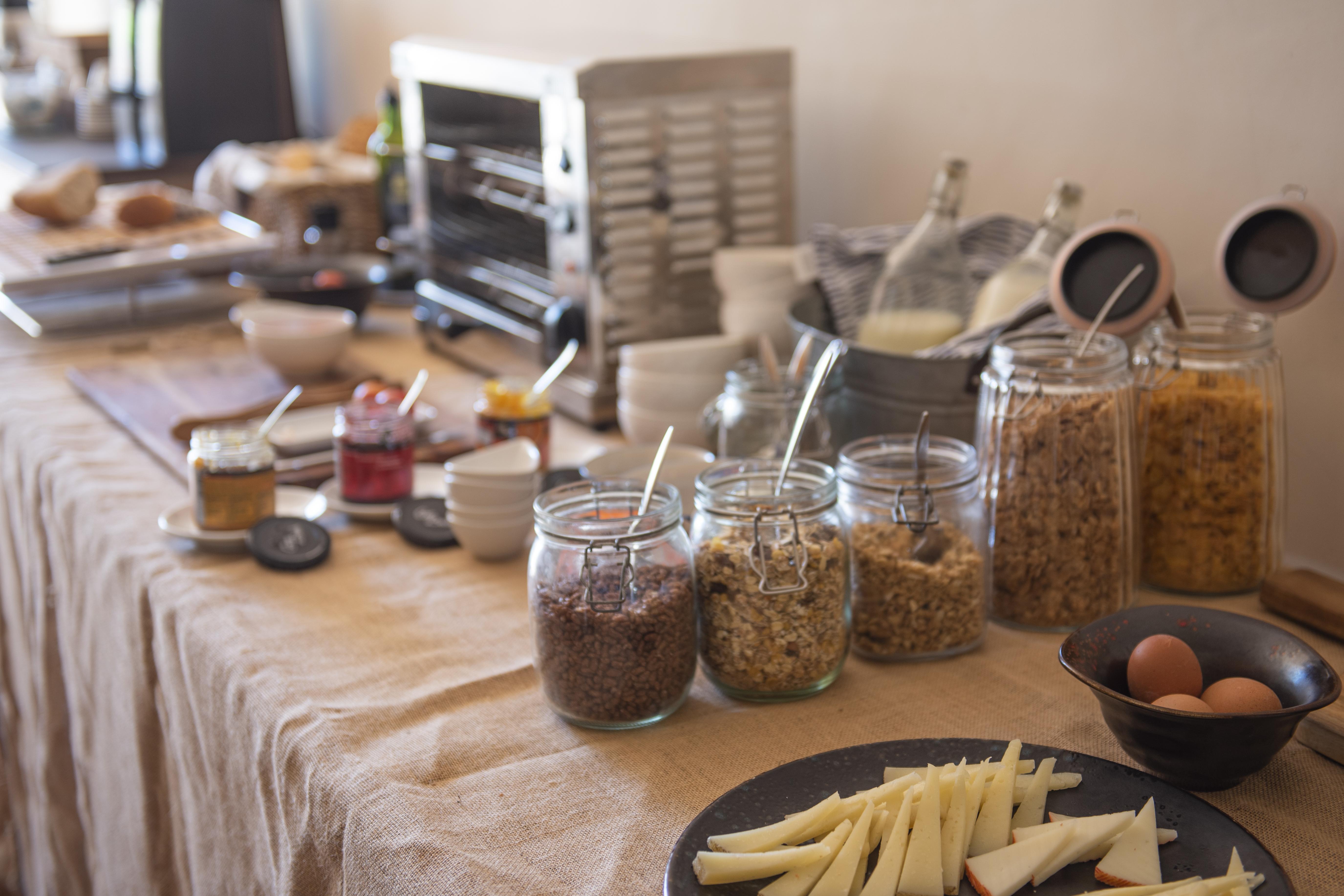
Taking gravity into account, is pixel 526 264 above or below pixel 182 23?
Answer: below

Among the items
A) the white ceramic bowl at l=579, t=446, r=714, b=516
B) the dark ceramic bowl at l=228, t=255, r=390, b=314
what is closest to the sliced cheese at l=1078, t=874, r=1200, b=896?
the white ceramic bowl at l=579, t=446, r=714, b=516

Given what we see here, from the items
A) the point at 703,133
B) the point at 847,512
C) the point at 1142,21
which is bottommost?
the point at 847,512

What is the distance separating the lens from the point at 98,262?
1.77 m

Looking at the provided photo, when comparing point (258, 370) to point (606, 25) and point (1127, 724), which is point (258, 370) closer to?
point (606, 25)

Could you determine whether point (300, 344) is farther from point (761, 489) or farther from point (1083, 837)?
point (1083, 837)

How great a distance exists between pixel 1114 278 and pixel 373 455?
0.69m

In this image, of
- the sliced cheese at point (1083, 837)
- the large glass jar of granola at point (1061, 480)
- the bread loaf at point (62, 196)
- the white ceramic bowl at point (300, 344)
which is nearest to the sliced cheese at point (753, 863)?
the sliced cheese at point (1083, 837)

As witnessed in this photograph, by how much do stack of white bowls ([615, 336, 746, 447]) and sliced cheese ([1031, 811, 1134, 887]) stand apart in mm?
671

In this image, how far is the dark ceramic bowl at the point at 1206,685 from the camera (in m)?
0.66

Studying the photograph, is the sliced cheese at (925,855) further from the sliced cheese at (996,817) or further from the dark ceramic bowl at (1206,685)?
the dark ceramic bowl at (1206,685)

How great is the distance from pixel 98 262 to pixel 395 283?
45 cm

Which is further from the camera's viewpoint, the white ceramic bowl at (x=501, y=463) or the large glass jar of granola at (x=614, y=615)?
the white ceramic bowl at (x=501, y=463)

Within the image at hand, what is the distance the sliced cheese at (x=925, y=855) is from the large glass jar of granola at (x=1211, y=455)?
15.4 inches

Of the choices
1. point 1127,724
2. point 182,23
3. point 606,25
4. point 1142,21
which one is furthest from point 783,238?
point 182,23
